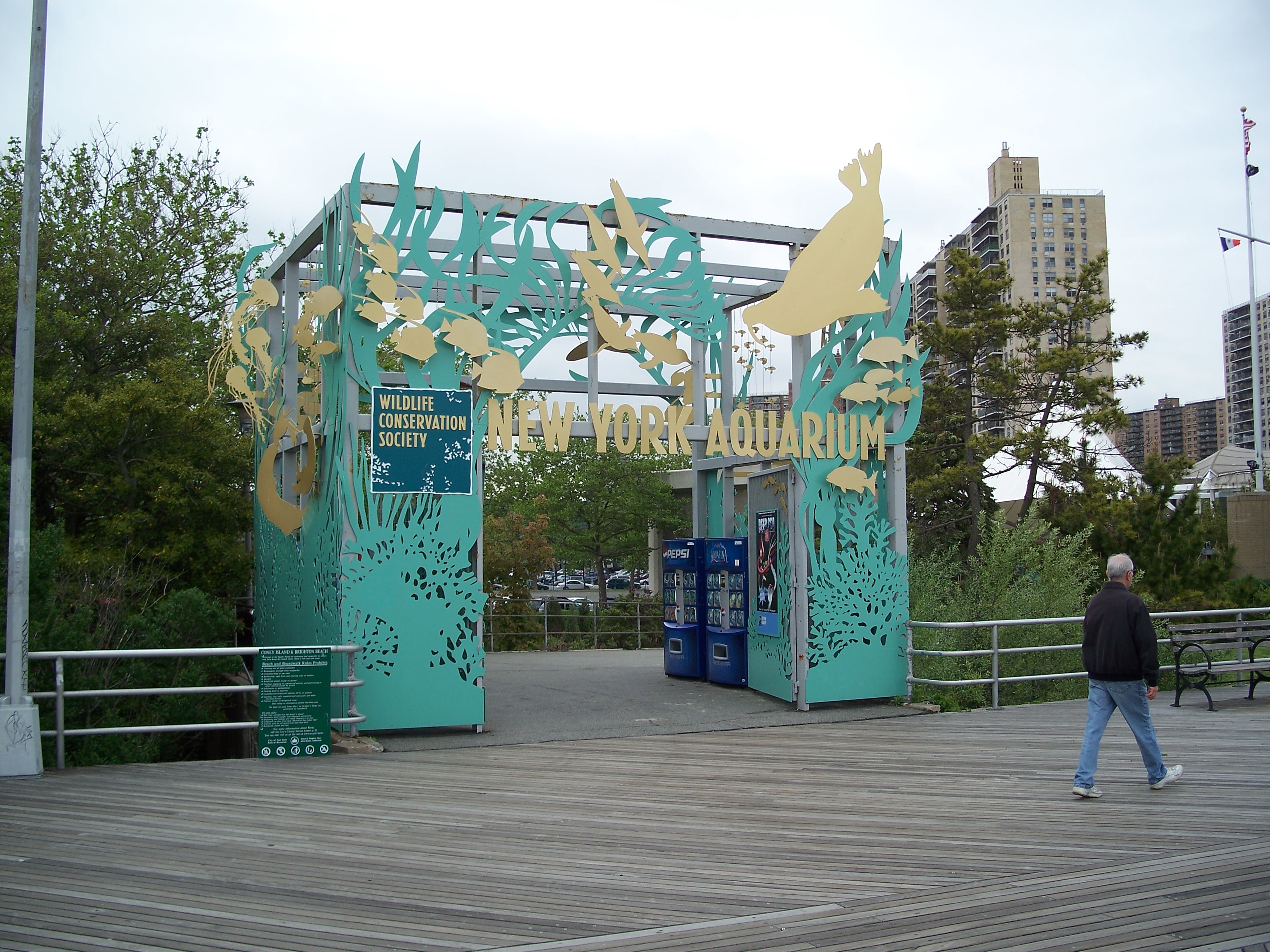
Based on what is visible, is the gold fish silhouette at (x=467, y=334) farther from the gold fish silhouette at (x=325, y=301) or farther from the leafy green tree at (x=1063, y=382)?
the leafy green tree at (x=1063, y=382)

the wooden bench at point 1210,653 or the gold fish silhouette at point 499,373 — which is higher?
the gold fish silhouette at point 499,373

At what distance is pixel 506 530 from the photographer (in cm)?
2570

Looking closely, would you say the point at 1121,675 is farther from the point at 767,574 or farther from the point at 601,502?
the point at 601,502

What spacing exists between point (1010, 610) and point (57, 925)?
35.9 ft

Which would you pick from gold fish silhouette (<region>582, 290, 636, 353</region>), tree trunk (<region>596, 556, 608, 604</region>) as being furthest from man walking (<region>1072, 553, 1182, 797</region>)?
tree trunk (<region>596, 556, 608, 604</region>)

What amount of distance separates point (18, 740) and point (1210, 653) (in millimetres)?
12460

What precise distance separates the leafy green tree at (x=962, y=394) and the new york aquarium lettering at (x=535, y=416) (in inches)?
517

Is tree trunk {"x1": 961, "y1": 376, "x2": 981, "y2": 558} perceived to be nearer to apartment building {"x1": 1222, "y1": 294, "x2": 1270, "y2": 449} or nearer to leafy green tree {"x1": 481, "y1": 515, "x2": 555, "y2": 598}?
leafy green tree {"x1": 481, "y1": 515, "x2": 555, "y2": 598}

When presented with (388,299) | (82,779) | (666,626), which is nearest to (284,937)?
(82,779)

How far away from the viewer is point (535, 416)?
10.0 meters

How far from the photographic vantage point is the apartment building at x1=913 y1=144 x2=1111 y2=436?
123500 mm

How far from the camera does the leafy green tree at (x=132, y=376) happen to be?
49.3 ft

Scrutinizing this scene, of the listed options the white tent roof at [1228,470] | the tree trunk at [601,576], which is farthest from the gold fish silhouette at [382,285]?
the white tent roof at [1228,470]

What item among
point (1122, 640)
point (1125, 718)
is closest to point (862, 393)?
point (1122, 640)
